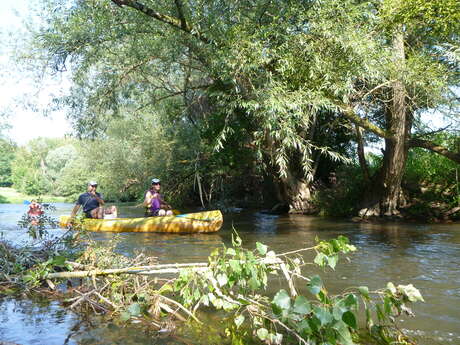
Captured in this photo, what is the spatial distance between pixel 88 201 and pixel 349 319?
9.73 m

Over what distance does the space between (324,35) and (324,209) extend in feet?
29.2

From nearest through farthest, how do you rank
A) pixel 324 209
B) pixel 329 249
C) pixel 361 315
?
pixel 329 249
pixel 361 315
pixel 324 209

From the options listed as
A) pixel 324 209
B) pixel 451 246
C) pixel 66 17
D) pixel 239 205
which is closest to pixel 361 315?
pixel 451 246

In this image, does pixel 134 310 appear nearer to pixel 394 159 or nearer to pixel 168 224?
pixel 168 224

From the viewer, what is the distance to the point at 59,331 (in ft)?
12.1

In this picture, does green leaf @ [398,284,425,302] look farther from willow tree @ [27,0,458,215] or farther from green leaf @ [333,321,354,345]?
willow tree @ [27,0,458,215]

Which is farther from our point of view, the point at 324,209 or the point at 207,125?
the point at 324,209

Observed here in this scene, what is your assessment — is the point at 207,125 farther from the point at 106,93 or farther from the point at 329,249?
the point at 329,249

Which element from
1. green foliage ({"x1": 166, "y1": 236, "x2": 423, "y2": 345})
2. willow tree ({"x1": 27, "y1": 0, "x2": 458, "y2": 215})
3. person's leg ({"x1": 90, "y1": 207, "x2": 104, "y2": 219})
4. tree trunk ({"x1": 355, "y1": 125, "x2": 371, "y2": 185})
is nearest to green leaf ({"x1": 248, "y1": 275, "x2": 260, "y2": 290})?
green foliage ({"x1": 166, "y1": 236, "x2": 423, "y2": 345})

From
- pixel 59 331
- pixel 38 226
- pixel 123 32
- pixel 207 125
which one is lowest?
pixel 59 331

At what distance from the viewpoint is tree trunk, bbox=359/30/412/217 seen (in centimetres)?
1063

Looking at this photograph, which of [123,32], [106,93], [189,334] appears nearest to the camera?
[189,334]

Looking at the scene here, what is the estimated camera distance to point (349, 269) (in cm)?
610

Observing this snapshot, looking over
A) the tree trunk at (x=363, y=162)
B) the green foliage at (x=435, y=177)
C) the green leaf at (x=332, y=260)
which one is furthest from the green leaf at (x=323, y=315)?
the tree trunk at (x=363, y=162)
